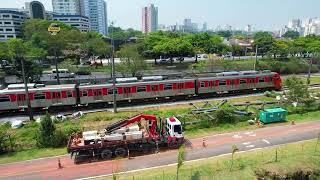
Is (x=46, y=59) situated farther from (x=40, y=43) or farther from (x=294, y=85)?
(x=294, y=85)

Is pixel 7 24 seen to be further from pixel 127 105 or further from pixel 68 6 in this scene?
pixel 127 105

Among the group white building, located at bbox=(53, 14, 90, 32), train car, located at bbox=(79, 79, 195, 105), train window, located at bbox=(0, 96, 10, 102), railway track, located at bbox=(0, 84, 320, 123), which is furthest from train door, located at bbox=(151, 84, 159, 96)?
white building, located at bbox=(53, 14, 90, 32)

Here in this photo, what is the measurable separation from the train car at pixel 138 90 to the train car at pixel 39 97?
153 centimetres

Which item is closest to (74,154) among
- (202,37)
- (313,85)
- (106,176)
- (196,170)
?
(106,176)

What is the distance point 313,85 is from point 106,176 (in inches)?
1649

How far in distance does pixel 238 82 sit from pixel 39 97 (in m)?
27.3

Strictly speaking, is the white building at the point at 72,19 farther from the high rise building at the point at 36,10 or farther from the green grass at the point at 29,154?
the green grass at the point at 29,154

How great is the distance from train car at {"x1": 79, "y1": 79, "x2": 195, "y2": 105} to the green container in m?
12.2

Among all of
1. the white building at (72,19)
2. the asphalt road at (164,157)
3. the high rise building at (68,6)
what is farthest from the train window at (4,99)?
the high rise building at (68,6)

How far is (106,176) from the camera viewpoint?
18812 millimetres

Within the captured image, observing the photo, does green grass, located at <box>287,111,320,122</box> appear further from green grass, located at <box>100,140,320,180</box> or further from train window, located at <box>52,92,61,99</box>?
train window, located at <box>52,92,61,99</box>

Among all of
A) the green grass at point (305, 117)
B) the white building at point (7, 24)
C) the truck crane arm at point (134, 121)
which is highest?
the white building at point (7, 24)

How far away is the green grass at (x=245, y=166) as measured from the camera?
17.5 meters

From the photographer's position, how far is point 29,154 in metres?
22.2
